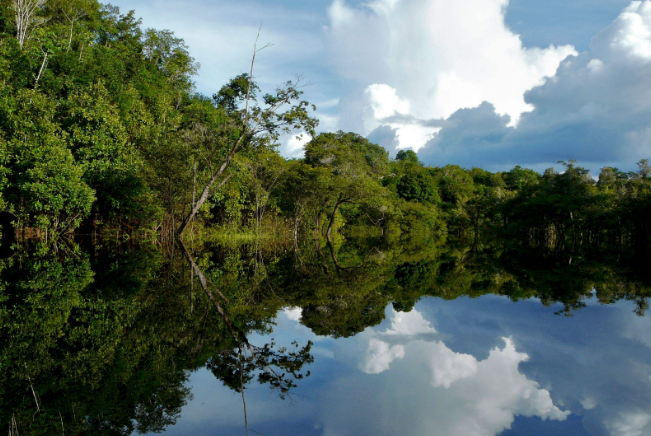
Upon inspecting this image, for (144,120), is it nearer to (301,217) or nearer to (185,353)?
(301,217)

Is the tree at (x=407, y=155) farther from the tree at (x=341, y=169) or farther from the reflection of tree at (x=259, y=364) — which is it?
the reflection of tree at (x=259, y=364)

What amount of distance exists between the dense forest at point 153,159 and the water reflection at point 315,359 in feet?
45.9

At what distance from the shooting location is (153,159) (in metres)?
25.4

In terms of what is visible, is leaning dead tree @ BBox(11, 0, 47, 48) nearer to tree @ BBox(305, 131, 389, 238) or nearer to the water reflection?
tree @ BBox(305, 131, 389, 238)

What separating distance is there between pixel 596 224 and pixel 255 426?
45379 millimetres

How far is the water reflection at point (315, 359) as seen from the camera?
3.60 metres

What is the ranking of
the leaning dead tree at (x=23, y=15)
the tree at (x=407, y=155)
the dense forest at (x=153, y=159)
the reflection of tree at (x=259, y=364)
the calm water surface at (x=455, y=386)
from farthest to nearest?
the tree at (x=407, y=155)
the leaning dead tree at (x=23, y=15)
the dense forest at (x=153, y=159)
the reflection of tree at (x=259, y=364)
the calm water surface at (x=455, y=386)

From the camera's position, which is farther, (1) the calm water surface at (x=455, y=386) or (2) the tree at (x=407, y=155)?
(2) the tree at (x=407, y=155)

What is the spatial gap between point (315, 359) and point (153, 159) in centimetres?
2327

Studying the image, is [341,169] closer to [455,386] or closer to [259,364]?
[259,364]

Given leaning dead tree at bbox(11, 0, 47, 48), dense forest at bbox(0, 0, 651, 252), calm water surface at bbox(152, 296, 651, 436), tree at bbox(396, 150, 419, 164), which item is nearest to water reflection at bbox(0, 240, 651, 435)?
calm water surface at bbox(152, 296, 651, 436)

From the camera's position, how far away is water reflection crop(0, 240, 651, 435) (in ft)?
11.8

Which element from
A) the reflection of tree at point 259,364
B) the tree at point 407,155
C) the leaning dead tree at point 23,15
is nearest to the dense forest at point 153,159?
the leaning dead tree at point 23,15

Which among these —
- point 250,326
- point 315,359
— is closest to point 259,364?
point 315,359
